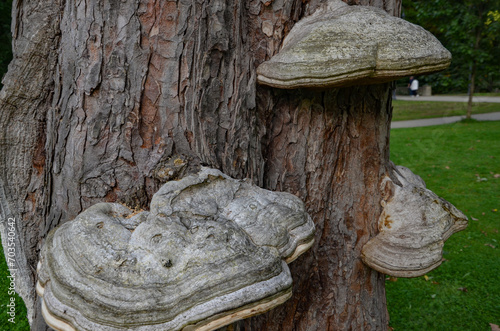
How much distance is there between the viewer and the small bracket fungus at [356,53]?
4.89 feet

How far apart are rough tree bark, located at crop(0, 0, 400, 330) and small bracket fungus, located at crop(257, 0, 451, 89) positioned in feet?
0.97

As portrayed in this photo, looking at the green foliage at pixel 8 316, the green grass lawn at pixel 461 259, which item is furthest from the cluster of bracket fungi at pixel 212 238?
the green grass lawn at pixel 461 259

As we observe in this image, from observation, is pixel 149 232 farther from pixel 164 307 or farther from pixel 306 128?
pixel 306 128

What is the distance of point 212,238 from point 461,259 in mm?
4965

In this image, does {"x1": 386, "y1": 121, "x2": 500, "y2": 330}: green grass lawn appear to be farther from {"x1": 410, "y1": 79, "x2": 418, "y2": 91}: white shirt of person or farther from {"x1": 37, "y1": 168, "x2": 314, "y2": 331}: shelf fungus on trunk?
{"x1": 410, "y1": 79, "x2": 418, "y2": 91}: white shirt of person

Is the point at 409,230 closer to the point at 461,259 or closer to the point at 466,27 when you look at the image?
→ the point at 461,259

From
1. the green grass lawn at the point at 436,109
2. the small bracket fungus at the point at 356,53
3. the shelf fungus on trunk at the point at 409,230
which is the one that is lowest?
the green grass lawn at the point at 436,109

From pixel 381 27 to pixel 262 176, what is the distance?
2.91 feet

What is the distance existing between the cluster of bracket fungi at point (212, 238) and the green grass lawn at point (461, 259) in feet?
10.9

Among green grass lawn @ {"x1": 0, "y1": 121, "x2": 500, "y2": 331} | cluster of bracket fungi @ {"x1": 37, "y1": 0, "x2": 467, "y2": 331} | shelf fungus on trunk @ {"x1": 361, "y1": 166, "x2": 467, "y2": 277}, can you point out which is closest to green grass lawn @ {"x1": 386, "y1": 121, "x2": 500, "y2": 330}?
green grass lawn @ {"x1": 0, "y1": 121, "x2": 500, "y2": 331}

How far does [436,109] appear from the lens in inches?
709

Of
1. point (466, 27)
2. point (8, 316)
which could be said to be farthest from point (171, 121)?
point (466, 27)

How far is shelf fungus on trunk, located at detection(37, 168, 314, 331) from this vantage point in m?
1.17

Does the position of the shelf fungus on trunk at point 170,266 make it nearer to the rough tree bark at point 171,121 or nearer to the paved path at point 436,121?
the rough tree bark at point 171,121
